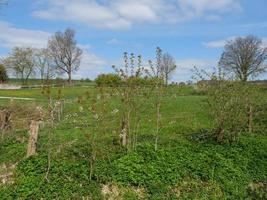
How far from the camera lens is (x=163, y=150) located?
37.0ft

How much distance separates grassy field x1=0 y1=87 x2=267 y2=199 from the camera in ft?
31.4

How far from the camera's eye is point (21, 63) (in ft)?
255

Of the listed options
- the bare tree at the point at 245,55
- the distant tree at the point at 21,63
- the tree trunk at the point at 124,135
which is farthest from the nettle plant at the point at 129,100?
the distant tree at the point at 21,63

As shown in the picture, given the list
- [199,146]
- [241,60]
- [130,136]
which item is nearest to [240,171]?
[199,146]

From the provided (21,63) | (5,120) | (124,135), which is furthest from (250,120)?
(21,63)

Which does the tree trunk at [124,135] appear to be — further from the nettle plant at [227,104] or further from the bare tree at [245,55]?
the bare tree at [245,55]

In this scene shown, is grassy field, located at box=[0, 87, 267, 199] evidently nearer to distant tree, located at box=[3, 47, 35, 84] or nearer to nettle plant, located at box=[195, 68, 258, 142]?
nettle plant, located at box=[195, 68, 258, 142]

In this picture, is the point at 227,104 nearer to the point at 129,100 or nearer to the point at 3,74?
the point at 129,100

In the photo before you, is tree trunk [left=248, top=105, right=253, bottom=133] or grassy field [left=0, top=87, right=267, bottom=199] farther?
tree trunk [left=248, top=105, right=253, bottom=133]

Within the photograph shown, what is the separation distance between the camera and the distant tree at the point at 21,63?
77688mm

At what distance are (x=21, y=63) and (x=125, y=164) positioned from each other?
71560mm

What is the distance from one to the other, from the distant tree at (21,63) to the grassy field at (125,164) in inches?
2651

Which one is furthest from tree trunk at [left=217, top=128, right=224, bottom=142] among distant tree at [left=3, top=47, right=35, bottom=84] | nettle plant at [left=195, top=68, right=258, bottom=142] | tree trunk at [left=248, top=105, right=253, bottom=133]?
distant tree at [left=3, top=47, right=35, bottom=84]

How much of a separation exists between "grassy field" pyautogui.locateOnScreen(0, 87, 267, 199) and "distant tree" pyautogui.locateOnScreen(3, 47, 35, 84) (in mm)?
67334
